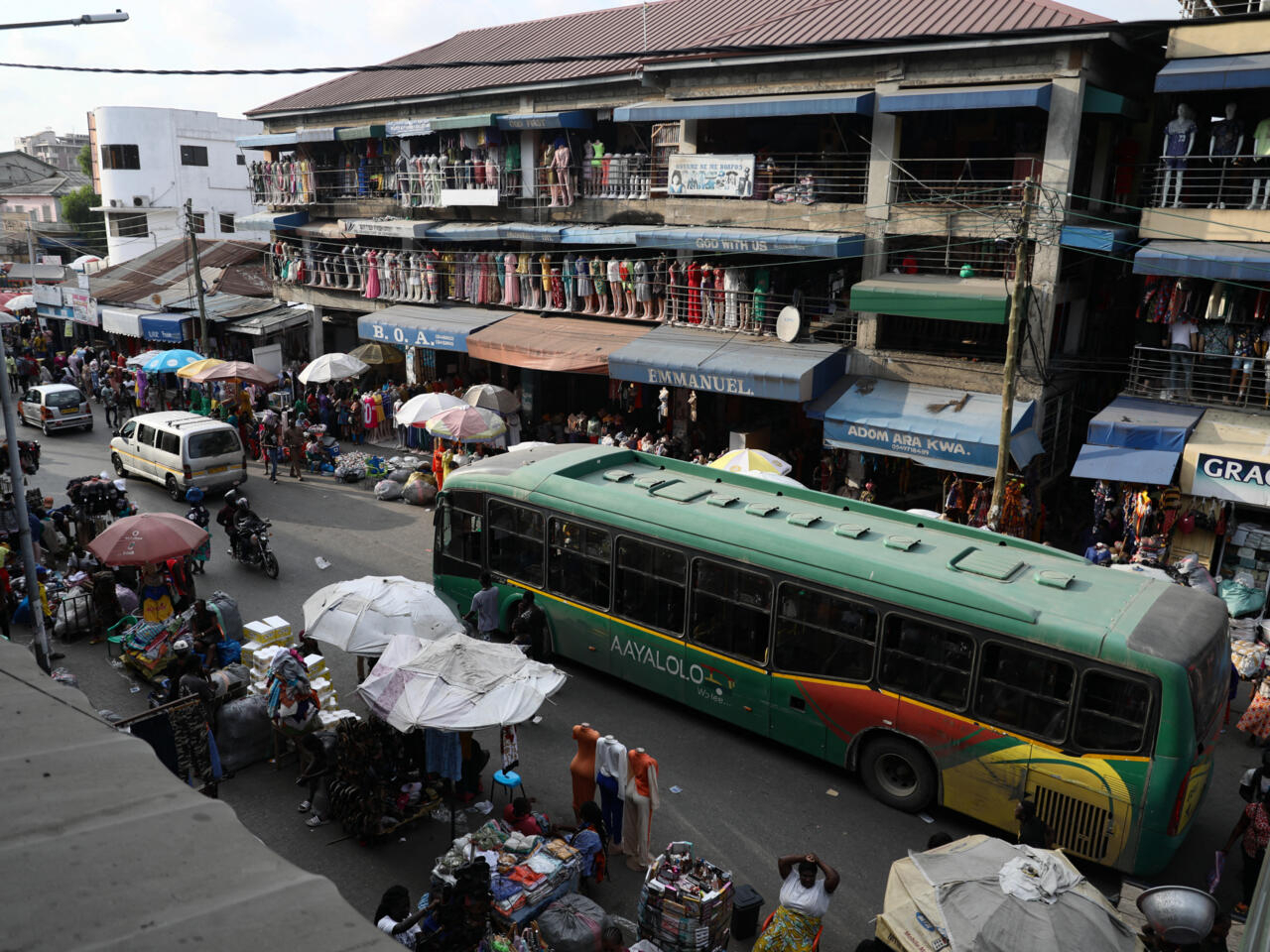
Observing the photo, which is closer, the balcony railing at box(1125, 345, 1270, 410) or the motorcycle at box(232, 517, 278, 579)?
the balcony railing at box(1125, 345, 1270, 410)

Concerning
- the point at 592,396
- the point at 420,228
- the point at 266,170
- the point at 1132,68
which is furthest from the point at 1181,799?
the point at 266,170

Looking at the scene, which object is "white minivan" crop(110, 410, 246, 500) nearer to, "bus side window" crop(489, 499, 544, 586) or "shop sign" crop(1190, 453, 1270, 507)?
"bus side window" crop(489, 499, 544, 586)

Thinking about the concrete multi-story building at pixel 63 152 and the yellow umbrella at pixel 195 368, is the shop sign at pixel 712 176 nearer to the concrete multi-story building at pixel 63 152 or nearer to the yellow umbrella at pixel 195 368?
the yellow umbrella at pixel 195 368

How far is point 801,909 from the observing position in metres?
7.58

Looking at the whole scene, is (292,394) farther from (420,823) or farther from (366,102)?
(420,823)

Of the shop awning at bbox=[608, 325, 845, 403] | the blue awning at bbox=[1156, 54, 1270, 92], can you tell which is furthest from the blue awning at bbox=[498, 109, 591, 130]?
the blue awning at bbox=[1156, 54, 1270, 92]

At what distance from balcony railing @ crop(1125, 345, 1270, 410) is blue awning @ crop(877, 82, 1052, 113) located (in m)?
4.91

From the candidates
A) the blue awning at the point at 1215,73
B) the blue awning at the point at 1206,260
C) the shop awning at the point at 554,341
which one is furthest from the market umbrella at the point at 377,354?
the blue awning at the point at 1215,73

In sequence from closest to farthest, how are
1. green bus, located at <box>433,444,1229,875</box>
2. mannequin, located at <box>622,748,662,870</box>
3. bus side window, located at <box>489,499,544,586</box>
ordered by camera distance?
green bus, located at <box>433,444,1229,875</box>, mannequin, located at <box>622,748,662,870</box>, bus side window, located at <box>489,499,544,586</box>

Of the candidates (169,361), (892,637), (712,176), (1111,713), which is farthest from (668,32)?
(1111,713)

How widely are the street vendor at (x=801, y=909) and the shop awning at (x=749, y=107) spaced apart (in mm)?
15533

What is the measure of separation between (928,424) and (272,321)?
24211mm

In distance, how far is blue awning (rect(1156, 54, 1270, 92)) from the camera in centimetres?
1552

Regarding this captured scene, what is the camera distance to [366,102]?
98.4 ft
